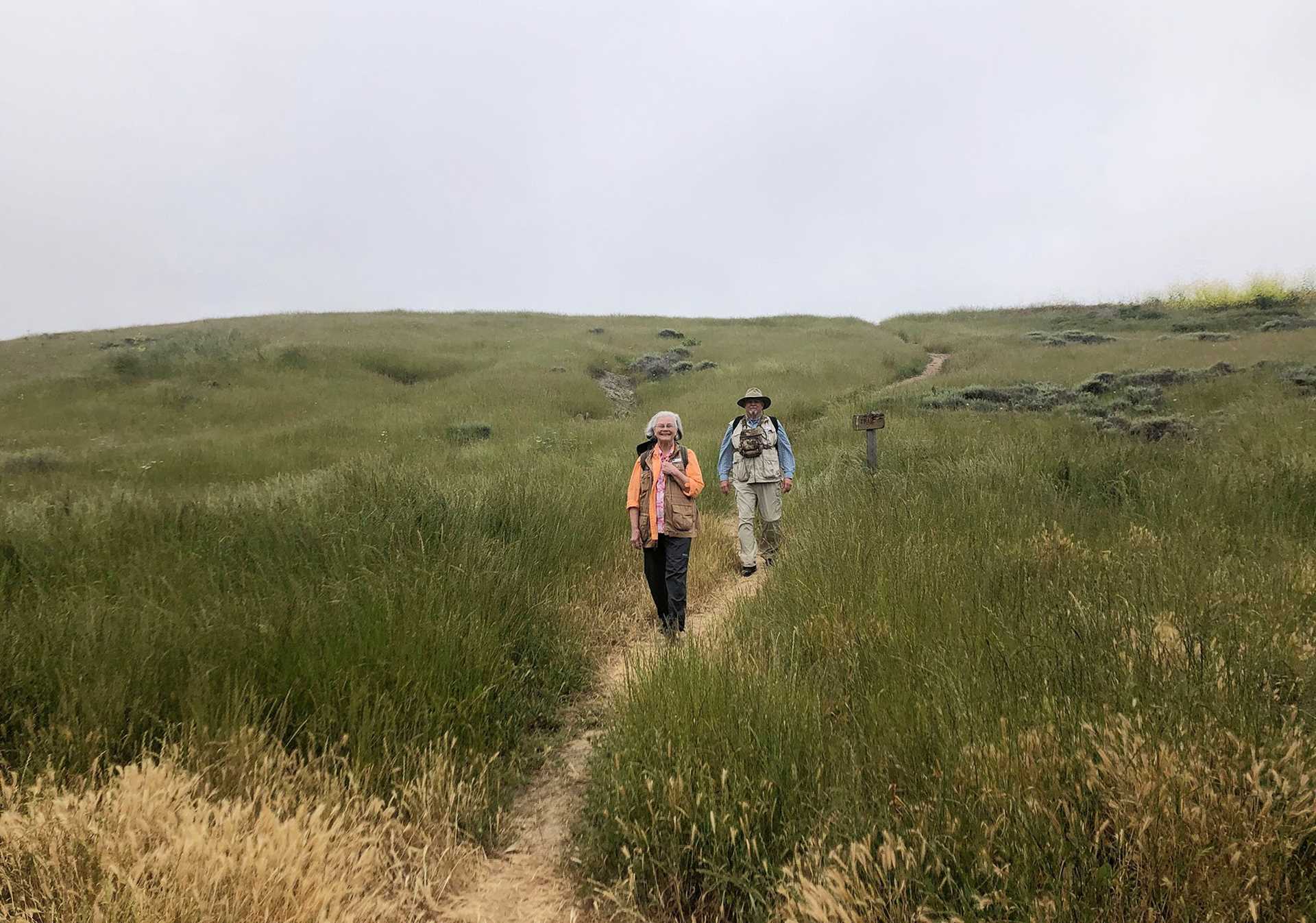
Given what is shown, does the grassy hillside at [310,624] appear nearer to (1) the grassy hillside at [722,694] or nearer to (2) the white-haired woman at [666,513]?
(1) the grassy hillside at [722,694]

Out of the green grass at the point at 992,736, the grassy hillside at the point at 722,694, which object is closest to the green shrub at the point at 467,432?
the grassy hillside at the point at 722,694

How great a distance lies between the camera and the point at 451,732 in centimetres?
296

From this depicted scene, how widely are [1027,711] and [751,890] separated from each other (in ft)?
4.23

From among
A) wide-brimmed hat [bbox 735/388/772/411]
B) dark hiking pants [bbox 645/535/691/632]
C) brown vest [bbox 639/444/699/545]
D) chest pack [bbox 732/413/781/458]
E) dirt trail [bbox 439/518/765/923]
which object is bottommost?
dirt trail [bbox 439/518/765/923]

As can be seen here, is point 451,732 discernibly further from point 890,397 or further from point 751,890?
point 890,397

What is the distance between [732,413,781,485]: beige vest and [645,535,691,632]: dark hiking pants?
6.50ft

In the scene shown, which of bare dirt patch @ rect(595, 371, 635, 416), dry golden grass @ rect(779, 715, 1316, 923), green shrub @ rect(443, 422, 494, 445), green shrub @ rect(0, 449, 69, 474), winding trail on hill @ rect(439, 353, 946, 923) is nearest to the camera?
dry golden grass @ rect(779, 715, 1316, 923)

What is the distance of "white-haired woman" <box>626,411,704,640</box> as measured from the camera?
5.00 m

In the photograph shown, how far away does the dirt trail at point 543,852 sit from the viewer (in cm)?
229

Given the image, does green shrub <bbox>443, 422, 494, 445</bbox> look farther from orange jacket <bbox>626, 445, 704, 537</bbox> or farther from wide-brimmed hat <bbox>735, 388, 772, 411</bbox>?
orange jacket <bbox>626, 445, 704, 537</bbox>

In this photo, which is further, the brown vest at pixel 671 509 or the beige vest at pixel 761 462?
the beige vest at pixel 761 462

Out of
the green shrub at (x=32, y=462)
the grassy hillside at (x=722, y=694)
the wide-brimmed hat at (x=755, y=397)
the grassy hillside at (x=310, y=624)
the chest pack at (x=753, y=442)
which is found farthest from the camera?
the green shrub at (x=32, y=462)

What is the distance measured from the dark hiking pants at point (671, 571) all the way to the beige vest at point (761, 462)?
1.98m

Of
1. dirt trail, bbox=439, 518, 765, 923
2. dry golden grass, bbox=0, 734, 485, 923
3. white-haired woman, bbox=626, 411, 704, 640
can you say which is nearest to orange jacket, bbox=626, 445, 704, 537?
white-haired woman, bbox=626, 411, 704, 640
